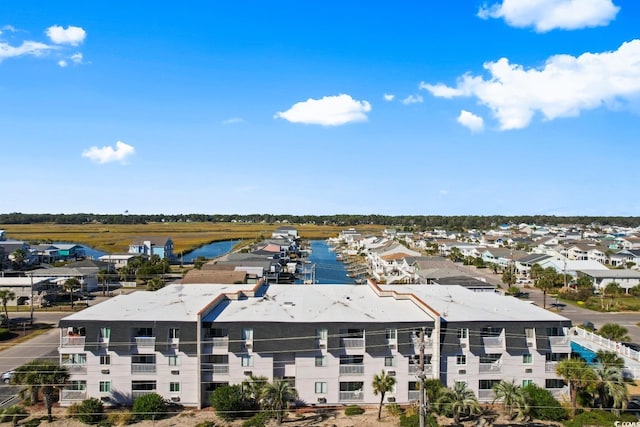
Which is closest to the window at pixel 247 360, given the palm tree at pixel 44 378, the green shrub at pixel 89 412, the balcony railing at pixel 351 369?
the balcony railing at pixel 351 369

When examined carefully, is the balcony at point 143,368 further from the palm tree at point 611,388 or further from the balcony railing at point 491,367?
the palm tree at point 611,388

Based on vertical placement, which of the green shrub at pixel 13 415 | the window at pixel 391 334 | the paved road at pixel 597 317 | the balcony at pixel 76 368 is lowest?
the paved road at pixel 597 317

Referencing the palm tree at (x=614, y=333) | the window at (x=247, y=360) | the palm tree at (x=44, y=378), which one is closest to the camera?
the palm tree at (x=44, y=378)

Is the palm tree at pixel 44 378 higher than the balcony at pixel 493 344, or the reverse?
the balcony at pixel 493 344

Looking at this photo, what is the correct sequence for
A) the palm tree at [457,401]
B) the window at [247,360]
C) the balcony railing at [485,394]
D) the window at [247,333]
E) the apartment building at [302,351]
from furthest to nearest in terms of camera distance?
the balcony railing at [485,394] → the window at [247,333] → the window at [247,360] → the apartment building at [302,351] → the palm tree at [457,401]

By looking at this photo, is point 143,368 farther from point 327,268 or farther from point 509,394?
point 327,268

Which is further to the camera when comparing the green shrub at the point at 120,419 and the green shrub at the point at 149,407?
→ the green shrub at the point at 149,407

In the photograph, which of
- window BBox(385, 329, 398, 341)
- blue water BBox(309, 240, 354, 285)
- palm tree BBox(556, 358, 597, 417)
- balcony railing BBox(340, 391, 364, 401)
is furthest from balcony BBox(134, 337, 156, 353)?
blue water BBox(309, 240, 354, 285)
